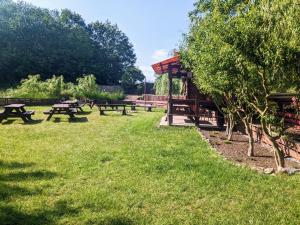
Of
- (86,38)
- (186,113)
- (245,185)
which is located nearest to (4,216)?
(245,185)

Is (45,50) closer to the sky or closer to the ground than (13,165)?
closer to the sky

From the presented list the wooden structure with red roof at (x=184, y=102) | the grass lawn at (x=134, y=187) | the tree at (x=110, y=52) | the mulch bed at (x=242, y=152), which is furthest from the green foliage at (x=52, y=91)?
the tree at (x=110, y=52)

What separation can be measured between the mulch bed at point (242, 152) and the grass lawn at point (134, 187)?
60cm

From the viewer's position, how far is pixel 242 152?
351 inches

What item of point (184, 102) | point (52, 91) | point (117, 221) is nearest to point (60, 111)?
point (184, 102)

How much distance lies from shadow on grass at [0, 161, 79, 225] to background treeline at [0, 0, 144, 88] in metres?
48.7

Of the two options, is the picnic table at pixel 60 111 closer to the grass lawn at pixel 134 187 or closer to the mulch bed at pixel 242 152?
the grass lawn at pixel 134 187

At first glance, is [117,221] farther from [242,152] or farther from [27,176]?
[242,152]

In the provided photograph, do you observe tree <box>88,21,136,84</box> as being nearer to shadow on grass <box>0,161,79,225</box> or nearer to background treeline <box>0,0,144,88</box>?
background treeline <box>0,0,144,88</box>

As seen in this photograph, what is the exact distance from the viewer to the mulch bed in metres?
7.57

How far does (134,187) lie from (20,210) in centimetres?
187

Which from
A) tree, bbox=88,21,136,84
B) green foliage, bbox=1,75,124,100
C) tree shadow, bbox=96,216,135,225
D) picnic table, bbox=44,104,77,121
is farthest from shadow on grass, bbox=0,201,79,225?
tree, bbox=88,21,136,84

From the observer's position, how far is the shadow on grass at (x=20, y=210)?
4.09m

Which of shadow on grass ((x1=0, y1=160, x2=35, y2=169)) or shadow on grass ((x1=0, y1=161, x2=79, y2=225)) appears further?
shadow on grass ((x1=0, y1=160, x2=35, y2=169))
